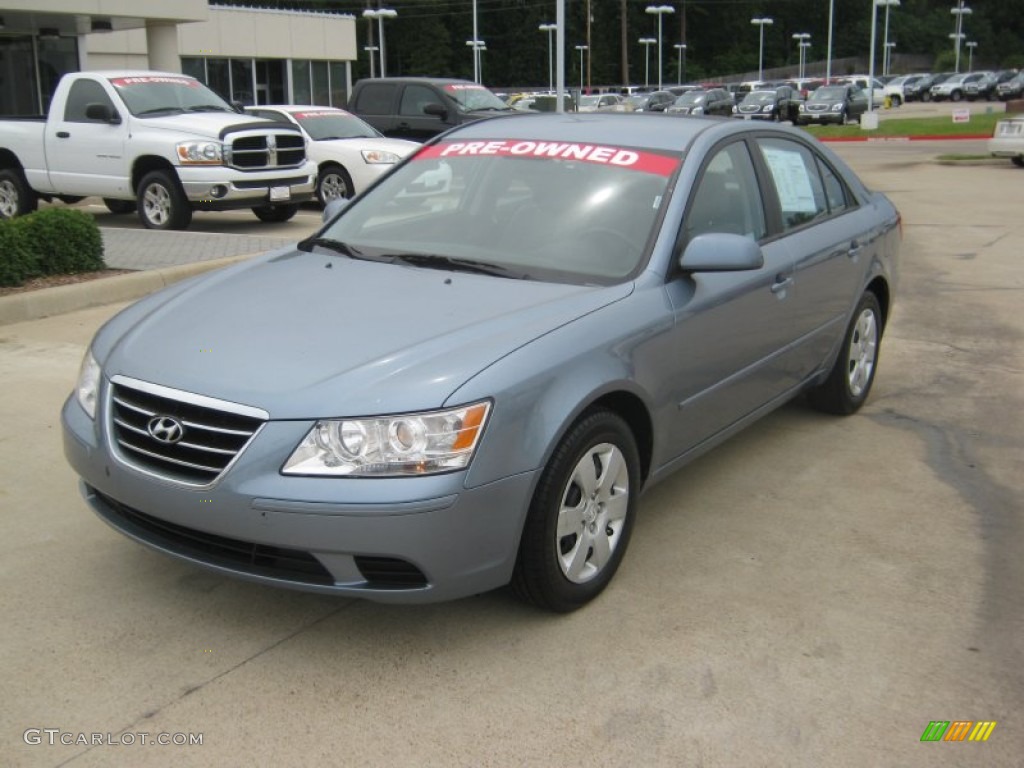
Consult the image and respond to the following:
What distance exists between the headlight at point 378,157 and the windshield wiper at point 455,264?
10736mm

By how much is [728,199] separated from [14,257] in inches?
236

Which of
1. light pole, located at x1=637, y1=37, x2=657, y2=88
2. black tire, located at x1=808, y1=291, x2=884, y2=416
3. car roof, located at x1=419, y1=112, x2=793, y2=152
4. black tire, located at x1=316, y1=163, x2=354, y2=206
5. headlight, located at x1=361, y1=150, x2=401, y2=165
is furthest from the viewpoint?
light pole, located at x1=637, y1=37, x2=657, y2=88

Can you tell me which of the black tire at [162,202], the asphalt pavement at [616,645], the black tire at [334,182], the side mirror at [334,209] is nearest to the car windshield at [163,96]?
the black tire at [162,202]

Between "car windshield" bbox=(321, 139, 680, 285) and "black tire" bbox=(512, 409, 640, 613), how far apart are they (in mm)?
667

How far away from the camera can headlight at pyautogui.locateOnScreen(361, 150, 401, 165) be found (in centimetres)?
1479

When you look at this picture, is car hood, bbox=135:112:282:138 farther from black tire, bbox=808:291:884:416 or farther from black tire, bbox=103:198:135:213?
black tire, bbox=808:291:884:416

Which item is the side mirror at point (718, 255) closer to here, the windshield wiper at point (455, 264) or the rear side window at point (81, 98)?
the windshield wiper at point (455, 264)

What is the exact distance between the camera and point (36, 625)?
3604 mm

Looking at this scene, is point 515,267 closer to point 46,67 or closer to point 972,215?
point 972,215

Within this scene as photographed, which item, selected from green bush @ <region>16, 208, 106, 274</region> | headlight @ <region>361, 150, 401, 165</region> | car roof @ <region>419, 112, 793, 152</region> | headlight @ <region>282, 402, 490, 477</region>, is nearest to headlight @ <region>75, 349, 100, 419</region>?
headlight @ <region>282, 402, 490, 477</region>

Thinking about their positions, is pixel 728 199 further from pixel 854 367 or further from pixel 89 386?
pixel 89 386

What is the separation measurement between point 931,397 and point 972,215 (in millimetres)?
9320

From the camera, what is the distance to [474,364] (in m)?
3.30

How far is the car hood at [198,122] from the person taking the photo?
12.5 m
